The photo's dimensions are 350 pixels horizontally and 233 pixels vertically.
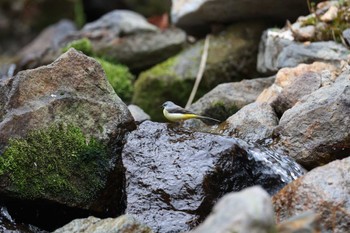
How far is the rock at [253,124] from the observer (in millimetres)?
5832

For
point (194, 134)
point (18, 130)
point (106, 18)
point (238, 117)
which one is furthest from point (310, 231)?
point (106, 18)

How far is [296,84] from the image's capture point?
6324mm

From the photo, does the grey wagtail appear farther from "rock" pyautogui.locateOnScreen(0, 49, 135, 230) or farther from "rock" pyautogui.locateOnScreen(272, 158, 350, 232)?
"rock" pyautogui.locateOnScreen(272, 158, 350, 232)

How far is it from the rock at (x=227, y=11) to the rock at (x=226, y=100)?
1.87 metres

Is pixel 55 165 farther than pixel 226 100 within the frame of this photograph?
No

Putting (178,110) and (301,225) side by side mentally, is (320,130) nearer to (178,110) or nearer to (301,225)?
(178,110)

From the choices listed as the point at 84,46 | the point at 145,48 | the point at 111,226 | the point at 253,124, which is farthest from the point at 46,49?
the point at 111,226

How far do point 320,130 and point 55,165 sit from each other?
2.29 meters

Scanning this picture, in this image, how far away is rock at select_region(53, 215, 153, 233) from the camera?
3.98 meters

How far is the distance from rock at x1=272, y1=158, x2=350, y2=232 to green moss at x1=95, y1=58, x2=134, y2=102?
17.9ft

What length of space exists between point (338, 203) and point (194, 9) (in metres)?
5.72

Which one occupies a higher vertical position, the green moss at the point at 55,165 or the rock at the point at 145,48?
the green moss at the point at 55,165

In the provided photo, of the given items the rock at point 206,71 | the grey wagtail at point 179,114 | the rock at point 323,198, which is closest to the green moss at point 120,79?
the rock at point 206,71

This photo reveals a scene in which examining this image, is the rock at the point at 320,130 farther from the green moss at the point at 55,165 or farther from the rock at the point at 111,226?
the rock at the point at 111,226
